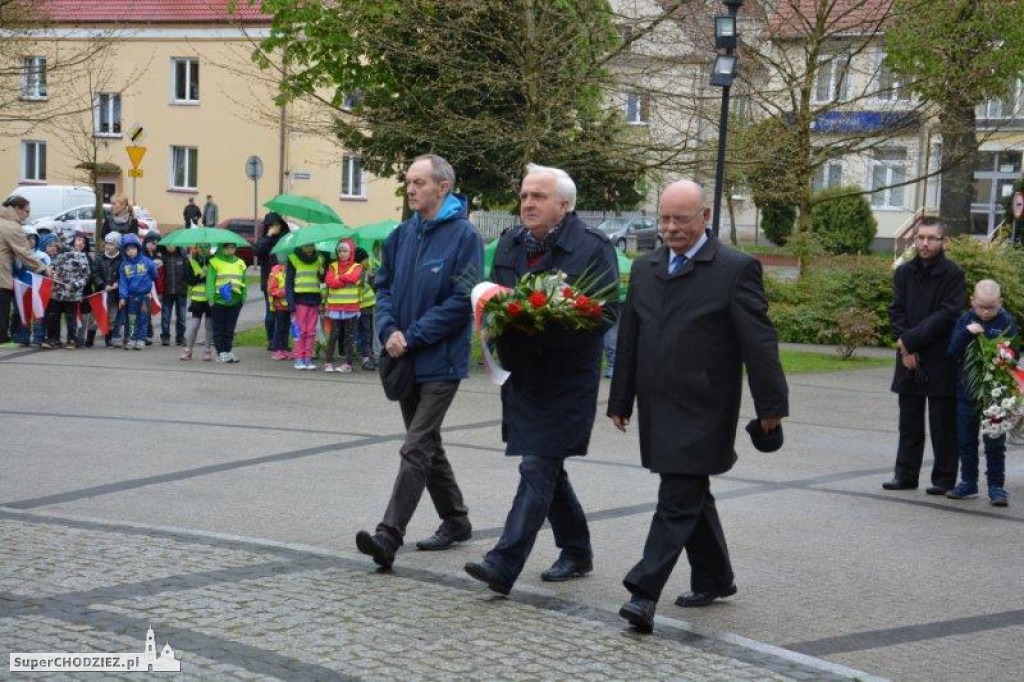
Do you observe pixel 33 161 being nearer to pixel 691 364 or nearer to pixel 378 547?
pixel 378 547

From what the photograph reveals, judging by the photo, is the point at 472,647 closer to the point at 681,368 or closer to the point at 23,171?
the point at 681,368

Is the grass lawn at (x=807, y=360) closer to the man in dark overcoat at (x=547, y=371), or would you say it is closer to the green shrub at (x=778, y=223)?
the man in dark overcoat at (x=547, y=371)

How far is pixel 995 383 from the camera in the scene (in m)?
10.7

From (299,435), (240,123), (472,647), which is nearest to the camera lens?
(472,647)

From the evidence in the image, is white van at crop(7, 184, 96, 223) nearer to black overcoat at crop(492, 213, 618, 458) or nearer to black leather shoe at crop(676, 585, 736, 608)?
black overcoat at crop(492, 213, 618, 458)

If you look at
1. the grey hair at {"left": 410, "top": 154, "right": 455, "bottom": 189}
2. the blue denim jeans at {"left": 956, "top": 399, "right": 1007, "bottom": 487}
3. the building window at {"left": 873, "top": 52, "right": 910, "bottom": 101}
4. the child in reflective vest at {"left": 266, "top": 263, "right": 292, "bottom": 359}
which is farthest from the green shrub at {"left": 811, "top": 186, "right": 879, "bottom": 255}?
the grey hair at {"left": 410, "top": 154, "right": 455, "bottom": 189}

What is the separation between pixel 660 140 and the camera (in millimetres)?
21703

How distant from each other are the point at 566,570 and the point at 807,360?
1466 cm

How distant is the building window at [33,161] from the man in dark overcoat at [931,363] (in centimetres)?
5135

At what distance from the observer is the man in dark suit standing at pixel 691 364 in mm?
6730

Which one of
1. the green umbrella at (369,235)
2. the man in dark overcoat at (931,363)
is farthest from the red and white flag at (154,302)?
the man in dark overcoat at (931,363)

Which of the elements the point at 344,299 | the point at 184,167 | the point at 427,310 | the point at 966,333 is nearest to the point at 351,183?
the point at 184,167

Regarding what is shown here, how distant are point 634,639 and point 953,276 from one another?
18.6ft

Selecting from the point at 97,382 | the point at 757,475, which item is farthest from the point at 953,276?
the point at 97,382
